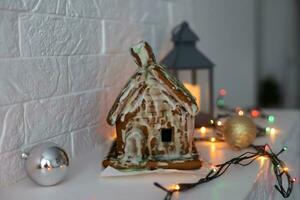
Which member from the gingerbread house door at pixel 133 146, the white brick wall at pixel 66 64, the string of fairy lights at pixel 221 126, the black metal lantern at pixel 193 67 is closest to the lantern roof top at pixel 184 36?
the black metal lantern at pixel 193 67

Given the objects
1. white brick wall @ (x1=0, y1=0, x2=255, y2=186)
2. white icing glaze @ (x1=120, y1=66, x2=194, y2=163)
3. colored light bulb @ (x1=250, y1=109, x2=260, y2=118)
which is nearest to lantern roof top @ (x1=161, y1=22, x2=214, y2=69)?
white brick wall @ (x1=0, y1=0, x2=255, y2=186)

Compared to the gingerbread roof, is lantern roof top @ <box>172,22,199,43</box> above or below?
above

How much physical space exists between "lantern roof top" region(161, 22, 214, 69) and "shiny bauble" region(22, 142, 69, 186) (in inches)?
21.9

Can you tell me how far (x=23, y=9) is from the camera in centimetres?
83

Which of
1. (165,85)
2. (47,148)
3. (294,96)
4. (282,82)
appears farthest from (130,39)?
(294,96)

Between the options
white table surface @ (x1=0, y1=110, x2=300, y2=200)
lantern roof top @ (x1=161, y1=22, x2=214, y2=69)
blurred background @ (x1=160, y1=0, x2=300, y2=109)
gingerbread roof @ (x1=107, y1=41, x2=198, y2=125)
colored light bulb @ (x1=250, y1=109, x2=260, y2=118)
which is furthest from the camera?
blurred background @ (x1=160, y1=0, x2=300, y2=109)

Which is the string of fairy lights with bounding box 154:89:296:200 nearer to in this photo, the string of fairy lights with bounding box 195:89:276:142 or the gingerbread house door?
the string of fairy lights with bounding box 195:89:276:142

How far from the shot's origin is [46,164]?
75cm

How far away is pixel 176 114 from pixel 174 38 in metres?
0.46

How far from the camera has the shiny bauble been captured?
0.75 m

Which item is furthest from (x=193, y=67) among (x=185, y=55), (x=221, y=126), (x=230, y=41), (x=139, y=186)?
(x=230, y=41)

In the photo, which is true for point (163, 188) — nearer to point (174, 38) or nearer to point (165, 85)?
point (165, 85)

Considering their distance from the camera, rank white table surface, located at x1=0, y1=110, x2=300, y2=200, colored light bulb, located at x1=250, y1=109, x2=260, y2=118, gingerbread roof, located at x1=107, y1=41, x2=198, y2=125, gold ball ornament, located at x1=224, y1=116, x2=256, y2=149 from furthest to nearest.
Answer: colored light bulb, located at x1=250, y1=109, x2=260, y2=118 → gold ball ornament, located at x1=224, y1=116, x2=256, y2=149 → gingerbread roof, located at x1=107, y1=41, x2=198, y2=125 → white table surface, located at x1=0, y1=110, x2=300, y2=200

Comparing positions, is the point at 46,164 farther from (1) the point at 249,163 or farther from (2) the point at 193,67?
(2) the point at 193,67
